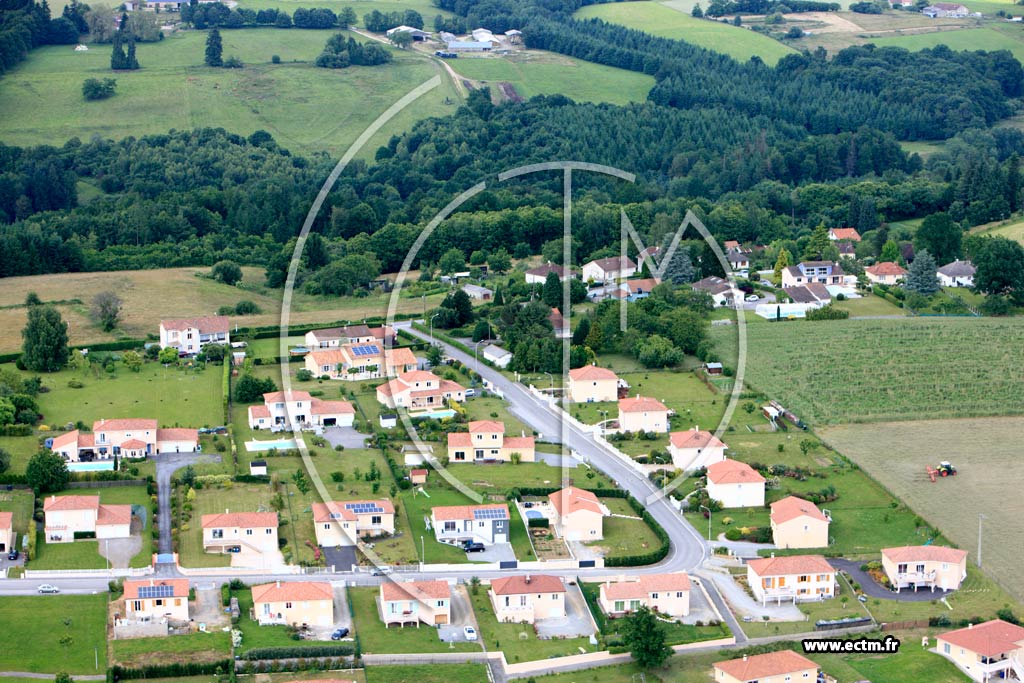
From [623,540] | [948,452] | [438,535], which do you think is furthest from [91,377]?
[948,452]

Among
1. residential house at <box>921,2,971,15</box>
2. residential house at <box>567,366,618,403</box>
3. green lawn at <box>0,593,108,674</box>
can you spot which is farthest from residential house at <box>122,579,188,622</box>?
residential house at <box>921,2,971,15</box>

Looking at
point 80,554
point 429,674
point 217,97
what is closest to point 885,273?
point 429,674

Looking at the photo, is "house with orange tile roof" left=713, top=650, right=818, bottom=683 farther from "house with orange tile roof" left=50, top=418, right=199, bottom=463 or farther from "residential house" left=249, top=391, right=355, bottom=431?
"house with orange tile roof" left=50, top=418, right=199, bottom=463

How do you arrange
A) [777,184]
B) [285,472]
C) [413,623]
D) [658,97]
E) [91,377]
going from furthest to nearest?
1. [658,97]
2. [777,184]
3. [91,377]
4. [285,472]
5. [413,623]

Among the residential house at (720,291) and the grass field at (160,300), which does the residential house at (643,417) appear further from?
the residential house at (720,291)

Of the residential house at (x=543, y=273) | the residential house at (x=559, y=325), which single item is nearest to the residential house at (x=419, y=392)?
the residential house at (x=559, y=325)

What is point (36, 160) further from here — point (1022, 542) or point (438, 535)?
point (1022, 542)

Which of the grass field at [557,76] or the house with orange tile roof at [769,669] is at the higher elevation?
the grass field at [557,76]
